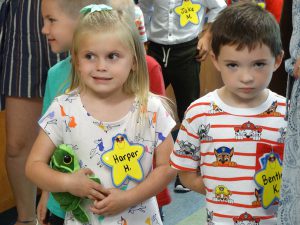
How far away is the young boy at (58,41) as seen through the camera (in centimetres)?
186

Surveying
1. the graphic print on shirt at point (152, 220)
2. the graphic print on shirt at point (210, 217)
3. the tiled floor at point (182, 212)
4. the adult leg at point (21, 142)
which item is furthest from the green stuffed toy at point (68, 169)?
the tiled floor at point (182, 212)

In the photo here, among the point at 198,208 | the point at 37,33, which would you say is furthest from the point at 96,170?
the point at 198,208

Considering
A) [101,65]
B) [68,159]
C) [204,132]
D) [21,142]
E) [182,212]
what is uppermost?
[101,65]

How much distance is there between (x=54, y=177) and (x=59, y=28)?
57 cm

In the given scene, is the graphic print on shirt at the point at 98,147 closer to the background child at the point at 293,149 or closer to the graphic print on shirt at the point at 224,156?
the graphic print on shirt at the point at 224,156

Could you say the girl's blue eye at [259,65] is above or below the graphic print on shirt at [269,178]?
above

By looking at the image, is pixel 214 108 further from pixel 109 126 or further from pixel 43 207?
pixel 43 207

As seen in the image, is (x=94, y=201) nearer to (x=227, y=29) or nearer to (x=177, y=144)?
(x=177, y=144)

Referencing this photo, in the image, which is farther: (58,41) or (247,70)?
(58,41)

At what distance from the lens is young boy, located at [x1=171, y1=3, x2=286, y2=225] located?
56.4 inches

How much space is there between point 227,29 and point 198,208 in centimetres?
188

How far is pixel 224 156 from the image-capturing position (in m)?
1.48

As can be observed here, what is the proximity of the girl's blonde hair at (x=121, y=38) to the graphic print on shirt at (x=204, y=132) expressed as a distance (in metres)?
0.22

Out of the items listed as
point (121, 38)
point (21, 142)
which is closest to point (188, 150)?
point (121, 38)
